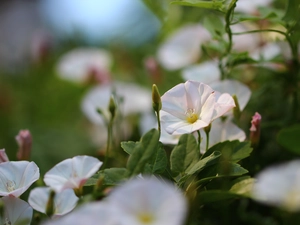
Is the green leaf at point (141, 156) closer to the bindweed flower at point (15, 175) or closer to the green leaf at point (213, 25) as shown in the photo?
the bindweed flower at point (15, 175)

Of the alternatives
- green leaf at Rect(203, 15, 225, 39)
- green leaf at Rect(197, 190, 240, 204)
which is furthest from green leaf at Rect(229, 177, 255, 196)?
green leaf at Rect(203, 15, 225, 39)

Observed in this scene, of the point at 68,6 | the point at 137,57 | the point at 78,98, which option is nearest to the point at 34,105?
the point at 78,98

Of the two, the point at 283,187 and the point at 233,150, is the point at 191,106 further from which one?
the point at 283,187

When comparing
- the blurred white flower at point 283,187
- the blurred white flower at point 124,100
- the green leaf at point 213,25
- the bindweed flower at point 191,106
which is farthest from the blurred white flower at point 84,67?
the blurred white flower at point 283,187

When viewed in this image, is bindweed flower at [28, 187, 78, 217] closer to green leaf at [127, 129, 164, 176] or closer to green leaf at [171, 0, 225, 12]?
green leaf at [127, 129, 164, 176]

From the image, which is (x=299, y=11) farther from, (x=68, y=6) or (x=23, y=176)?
(x=68, y=6)

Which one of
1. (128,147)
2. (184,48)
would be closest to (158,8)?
(184,48)
